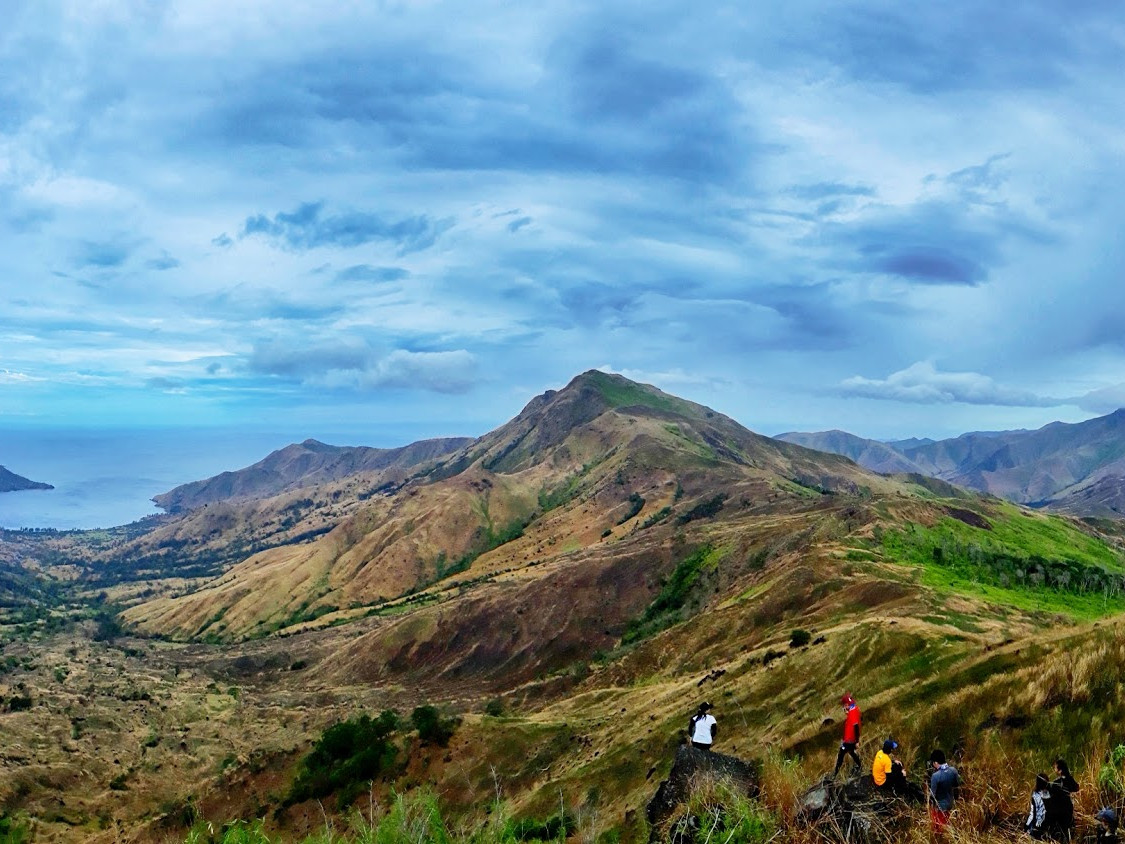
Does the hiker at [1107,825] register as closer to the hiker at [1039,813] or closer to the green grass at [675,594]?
the hiker at [1039,813]

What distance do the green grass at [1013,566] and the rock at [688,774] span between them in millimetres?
41881

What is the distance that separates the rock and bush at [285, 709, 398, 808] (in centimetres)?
3752

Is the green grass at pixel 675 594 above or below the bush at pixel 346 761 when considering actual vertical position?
above

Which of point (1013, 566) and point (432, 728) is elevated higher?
point (1013, 566)

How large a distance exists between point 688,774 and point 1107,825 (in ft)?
23.4

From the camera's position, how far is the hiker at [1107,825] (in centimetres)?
879

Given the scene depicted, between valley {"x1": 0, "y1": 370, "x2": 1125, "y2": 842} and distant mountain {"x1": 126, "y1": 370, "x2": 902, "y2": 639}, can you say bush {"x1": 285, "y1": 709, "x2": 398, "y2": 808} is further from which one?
distant mountain {"x1": 126, "y1": 370, "x2": 902, "y2": 639}

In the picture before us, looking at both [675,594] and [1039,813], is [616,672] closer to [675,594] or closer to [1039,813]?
[675,594]

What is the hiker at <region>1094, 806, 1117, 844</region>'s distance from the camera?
8.79 meters

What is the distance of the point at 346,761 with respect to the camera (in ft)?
156

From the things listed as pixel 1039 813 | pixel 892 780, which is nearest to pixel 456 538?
pixel 892 780

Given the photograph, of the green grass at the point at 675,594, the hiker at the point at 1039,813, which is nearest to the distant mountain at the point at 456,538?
the green grass at the point at 675,594

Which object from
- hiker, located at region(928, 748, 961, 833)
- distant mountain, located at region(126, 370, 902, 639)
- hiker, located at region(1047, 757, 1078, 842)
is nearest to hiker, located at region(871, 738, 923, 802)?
hiker, located at region(928, 748, 961, 833)

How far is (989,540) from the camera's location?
2867 inches
